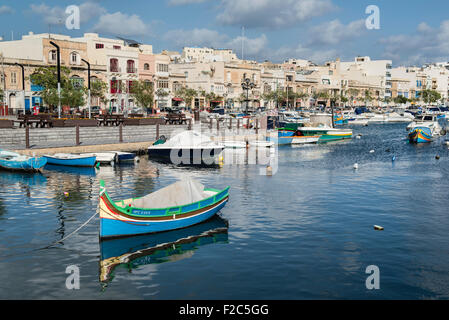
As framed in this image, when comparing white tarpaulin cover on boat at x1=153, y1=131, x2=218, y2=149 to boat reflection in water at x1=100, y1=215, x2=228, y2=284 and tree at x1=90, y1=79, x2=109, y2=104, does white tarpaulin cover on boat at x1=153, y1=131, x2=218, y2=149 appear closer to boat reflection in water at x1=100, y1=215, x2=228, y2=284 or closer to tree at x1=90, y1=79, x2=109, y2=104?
boat reflection in water at x1=100, y1=215, x2=228, y2=284

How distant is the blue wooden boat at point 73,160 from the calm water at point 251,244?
3.14m

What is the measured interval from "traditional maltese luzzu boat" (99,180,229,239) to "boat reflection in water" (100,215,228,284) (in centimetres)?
33

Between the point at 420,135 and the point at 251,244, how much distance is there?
5522cm

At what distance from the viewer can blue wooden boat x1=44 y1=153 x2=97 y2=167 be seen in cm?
3867

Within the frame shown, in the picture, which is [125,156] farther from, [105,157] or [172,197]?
[172,197]

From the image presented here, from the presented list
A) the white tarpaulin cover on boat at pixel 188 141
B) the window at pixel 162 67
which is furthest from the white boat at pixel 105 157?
the window at pixel 162 67

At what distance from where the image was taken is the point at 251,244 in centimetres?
2006

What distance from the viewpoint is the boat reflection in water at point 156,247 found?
1780 cm

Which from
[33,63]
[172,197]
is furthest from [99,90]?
[172,197]

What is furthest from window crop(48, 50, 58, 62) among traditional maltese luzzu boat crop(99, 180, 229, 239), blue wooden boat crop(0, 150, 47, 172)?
traditional maltese luzzu boat crop(99, 180, 229, 239)

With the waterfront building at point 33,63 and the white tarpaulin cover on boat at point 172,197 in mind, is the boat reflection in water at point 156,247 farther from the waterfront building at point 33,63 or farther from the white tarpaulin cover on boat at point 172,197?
the waterfront building at point 33,63
